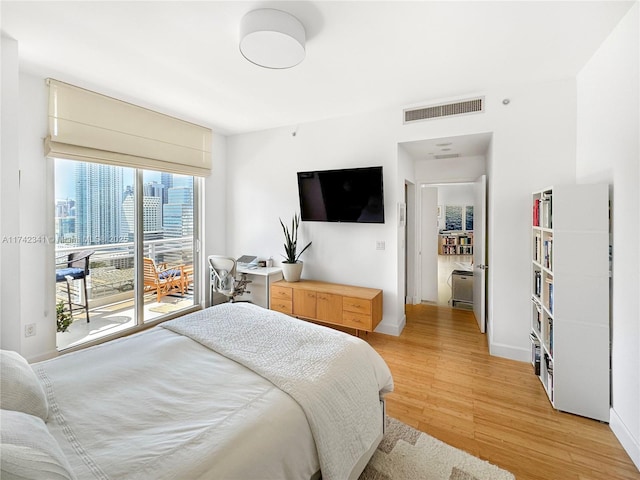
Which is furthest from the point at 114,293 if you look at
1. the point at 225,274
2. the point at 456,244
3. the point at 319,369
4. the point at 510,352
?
the point at 456,244

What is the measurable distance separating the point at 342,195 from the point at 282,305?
63.8 inches

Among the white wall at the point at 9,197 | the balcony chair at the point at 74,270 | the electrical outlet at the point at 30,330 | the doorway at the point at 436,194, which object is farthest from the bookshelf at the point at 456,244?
the white wall at the point at 9,197

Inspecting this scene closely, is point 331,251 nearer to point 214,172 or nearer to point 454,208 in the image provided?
point 214,172

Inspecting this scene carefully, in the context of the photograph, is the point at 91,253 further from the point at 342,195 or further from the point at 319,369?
the point at 319,369

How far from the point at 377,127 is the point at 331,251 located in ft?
5.49

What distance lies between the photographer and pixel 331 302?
11.7 ft

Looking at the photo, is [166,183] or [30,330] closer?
[30,330]

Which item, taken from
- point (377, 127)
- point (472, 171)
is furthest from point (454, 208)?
point (377, 127)

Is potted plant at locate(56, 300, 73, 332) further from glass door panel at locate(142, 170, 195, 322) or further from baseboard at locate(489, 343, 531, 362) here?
baseboard at locate(489, 343, 531, 362)

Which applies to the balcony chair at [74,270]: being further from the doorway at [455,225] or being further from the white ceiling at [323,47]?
the doorway at [455,225]

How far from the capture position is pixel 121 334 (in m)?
3.62

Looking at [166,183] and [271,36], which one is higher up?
[271,36]

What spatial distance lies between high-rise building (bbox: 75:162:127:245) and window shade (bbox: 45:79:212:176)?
0.79 ft

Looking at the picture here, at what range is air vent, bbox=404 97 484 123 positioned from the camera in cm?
314
